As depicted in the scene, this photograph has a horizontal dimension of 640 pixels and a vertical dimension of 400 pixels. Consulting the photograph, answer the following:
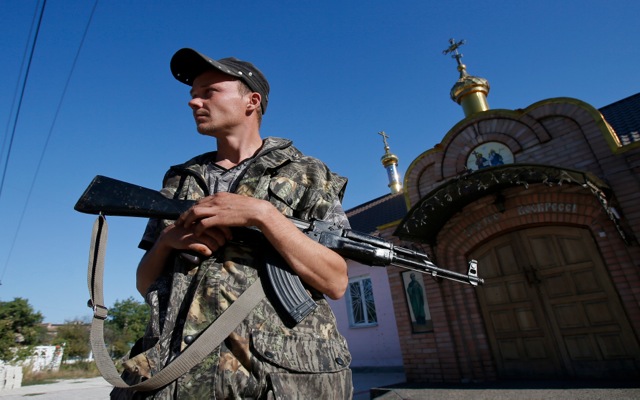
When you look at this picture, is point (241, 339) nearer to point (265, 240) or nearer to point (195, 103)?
point (265, 240)

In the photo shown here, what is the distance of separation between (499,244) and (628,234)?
6.93 feet

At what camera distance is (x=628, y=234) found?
579cm

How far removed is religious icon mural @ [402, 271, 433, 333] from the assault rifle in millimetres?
6324

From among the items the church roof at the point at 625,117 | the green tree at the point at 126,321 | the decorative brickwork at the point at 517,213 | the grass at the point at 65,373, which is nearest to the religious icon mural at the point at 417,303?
the decorative brickwork at the point at 517,213

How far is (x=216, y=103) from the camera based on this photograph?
1792 millimetres

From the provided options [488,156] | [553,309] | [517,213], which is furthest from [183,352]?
[488,156]

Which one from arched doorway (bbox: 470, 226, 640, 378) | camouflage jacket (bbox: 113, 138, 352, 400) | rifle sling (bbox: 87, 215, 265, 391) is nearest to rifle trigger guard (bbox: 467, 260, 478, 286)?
camouflage jacket (bbox: 113, 138, 352, 400)

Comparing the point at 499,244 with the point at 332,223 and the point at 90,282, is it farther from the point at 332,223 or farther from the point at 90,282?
the point at 90,282

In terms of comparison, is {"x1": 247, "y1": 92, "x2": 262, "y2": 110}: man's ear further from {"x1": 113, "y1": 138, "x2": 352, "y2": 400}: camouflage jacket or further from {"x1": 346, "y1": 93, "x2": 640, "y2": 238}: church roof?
{"x1": 346, "y1": 93, "x2": 640, "y2": 238}: church roof

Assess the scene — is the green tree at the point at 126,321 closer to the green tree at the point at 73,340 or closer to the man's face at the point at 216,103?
the green tree at the point at 73,340

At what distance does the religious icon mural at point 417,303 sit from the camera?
7.62 metres

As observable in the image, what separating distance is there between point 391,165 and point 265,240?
1992cm

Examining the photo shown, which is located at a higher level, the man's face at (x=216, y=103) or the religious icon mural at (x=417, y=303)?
the man's face at (x=216, y=103)

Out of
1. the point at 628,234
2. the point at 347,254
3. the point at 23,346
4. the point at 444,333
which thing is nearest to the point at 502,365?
the point at 444,333
